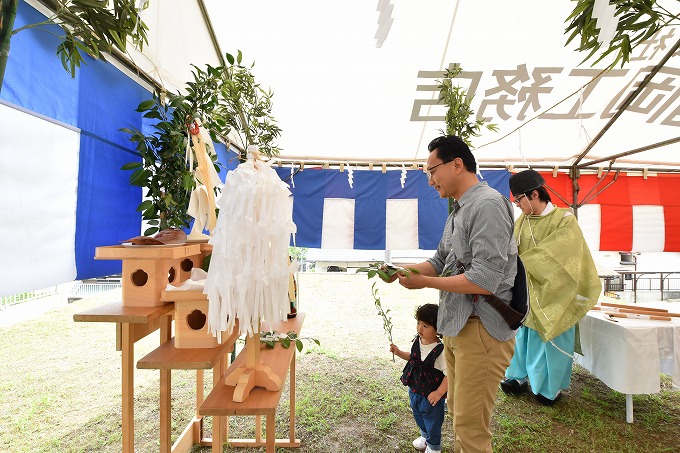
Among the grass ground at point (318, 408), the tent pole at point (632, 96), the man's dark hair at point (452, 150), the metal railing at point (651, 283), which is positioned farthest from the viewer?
the metal railing at point (651, 283)

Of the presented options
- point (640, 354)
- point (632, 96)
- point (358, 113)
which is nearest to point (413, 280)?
point (640, 354)

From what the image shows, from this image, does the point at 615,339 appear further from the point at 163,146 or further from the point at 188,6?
the point at 188,6

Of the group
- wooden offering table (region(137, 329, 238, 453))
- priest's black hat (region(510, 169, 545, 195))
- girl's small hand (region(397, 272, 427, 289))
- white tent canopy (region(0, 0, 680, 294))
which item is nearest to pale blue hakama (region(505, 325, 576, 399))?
priest's black hat (region(510, 169, 545, 195))

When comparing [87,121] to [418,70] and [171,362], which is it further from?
[418,70]

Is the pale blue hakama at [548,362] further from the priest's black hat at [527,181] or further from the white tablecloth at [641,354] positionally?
the priest's black hat at [527,181]

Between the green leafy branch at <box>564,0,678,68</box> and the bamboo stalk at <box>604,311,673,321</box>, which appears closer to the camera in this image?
the green leafy branch at <box>564,0,678,68</box>

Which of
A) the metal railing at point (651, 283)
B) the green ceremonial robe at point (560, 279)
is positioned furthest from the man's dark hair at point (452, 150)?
the metal railing at point (651, 283)

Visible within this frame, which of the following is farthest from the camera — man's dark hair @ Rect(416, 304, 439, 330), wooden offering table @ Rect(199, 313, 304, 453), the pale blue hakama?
the pale blue hakama

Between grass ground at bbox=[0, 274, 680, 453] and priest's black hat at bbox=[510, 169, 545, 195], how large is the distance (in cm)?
176

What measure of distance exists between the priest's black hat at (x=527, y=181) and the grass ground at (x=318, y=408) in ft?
5.77

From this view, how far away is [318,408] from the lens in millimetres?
2695

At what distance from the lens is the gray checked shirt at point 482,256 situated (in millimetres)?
1318

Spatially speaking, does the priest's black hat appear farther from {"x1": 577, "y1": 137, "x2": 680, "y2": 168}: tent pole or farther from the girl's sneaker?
{"x1": 577, "y1": 137, "x2": 680, "y2": 168}: tent pole

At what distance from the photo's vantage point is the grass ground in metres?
2.24
